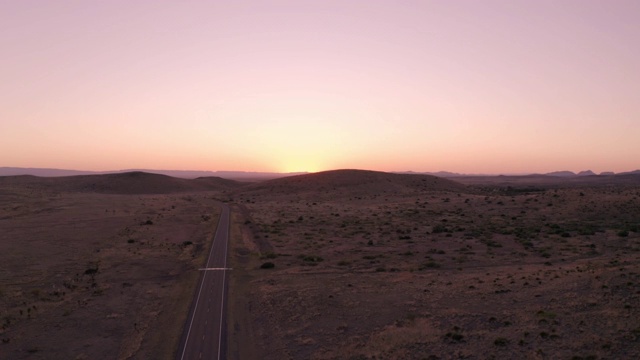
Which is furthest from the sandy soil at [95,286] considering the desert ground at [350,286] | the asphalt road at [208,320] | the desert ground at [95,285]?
the asphalt road at [208,320]

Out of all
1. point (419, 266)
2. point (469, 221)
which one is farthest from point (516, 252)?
point (469, 221)

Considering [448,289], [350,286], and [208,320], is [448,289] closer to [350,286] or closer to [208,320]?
[350,286]

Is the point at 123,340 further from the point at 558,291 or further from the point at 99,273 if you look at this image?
the point at 558,291

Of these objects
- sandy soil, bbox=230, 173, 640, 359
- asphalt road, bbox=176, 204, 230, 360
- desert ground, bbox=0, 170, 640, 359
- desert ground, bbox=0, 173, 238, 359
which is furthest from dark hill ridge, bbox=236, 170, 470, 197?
asphalt road, bbox=176, 204, 230, 360

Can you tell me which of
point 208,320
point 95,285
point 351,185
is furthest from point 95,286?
point 351,185

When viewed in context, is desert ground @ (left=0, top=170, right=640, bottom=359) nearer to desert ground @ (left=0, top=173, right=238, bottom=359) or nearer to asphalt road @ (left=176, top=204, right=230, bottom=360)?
Answer: desert ground @ (left=0, top=173, right=238, bottom=359)

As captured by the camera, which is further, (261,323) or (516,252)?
(516,252)
